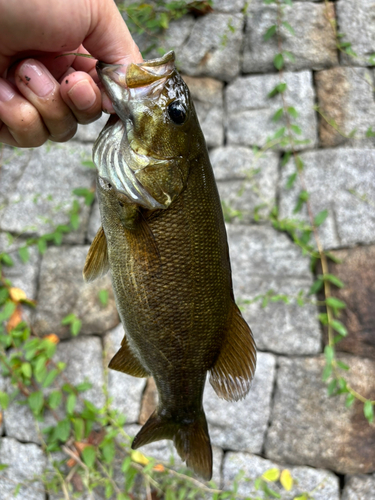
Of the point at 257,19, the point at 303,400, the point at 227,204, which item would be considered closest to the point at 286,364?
the point at 303,400

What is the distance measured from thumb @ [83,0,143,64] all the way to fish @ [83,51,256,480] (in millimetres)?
173

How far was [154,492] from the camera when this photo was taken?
6.49 ft

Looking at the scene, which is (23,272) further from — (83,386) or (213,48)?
(213,48)

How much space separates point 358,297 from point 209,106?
4.33ft

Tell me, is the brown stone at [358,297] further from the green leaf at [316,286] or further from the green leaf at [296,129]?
the green leaf at [296,129]

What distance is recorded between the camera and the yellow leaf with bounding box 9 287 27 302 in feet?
7.10

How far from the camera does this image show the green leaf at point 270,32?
2.21m

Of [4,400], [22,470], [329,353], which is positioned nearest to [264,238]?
[329,353]

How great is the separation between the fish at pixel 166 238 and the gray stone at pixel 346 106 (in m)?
1.46

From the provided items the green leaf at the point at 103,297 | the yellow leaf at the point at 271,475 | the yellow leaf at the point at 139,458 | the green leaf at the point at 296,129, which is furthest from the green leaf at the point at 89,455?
the green leaf at the point at 296,129

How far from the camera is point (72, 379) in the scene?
2152 mm

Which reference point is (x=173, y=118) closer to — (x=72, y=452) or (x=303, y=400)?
(x=303, y=400)

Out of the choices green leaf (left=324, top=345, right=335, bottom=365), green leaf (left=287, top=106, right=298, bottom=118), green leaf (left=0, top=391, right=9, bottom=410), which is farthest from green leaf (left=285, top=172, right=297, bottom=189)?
green leaf (left=0, top=391, right=9, bottom=410)

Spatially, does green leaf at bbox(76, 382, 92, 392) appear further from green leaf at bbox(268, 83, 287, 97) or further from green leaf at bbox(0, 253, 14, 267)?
green leaf at bbox(268, 83, 287, 97)
